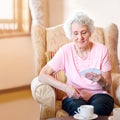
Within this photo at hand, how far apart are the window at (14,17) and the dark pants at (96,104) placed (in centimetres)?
224

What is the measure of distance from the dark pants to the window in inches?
88.2

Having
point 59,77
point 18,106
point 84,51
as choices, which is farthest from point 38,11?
point 84,51

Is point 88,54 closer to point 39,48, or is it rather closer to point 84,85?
point 84,85

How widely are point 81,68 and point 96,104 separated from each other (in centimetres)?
34

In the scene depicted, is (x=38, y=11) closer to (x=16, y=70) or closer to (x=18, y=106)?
(x=16, y=70)

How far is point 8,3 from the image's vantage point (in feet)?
14.6

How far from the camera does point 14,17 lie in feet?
14.9

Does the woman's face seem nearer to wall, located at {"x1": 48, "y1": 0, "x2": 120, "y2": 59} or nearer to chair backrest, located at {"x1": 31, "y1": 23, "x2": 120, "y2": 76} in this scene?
chair backrest, located at {"x1": 31, "y1": 23, "x2": 120, "y2": 76}

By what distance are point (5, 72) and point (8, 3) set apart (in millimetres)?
972

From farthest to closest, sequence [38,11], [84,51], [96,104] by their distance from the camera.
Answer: [38,11] < [84,51] < [96,104]

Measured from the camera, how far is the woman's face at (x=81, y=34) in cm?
246

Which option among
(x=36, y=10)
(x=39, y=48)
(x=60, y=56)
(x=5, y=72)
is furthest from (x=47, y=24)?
(x=60, y=56)

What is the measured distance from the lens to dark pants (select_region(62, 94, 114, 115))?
7.45 feet

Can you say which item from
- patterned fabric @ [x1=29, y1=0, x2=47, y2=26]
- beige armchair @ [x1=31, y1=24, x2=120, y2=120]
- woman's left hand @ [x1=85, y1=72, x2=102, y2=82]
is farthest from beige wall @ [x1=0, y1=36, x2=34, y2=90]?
woman's left hand @ [x1=85, y1=72, x2=102, y2=82]
